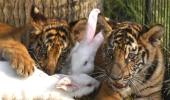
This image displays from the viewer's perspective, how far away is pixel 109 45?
511 cm

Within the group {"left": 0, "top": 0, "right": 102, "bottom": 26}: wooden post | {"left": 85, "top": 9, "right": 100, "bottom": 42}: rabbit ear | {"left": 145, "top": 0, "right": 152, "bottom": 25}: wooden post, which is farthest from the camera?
{"left": 145, "top": 0, "right": 152, "bottom": 25}: wooden post

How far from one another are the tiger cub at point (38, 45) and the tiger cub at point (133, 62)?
0.34m

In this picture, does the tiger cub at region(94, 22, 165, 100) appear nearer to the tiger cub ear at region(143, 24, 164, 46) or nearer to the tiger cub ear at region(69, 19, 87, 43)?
the tiger cub ear at region(143, 24, 164, 46)

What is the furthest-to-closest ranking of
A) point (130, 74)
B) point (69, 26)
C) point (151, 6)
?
point (151, 6) < point (69, 26) < point (130, 74)

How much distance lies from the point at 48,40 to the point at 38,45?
0.09 metres

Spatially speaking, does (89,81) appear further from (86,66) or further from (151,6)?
(151,6)

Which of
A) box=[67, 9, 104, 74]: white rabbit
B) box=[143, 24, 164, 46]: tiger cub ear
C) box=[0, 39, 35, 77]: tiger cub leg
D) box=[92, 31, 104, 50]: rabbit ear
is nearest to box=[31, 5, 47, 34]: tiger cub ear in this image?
box=[0, 39, 35, 77]: tiger cub leg

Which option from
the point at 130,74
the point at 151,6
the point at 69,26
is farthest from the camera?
the point at 151,6

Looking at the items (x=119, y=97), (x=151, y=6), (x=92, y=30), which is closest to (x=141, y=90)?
(x=119, y=97)

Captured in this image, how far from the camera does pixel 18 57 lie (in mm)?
5145

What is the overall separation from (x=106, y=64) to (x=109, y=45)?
0.15 m

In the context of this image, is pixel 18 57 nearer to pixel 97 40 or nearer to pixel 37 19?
pixel 37 19

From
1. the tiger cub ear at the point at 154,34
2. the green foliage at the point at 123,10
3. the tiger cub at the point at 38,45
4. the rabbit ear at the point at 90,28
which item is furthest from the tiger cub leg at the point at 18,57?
the green foliage at the point at 123,10

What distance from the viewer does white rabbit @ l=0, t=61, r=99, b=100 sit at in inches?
199
